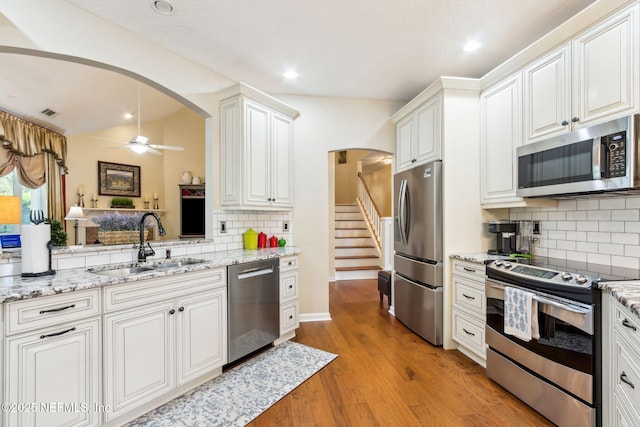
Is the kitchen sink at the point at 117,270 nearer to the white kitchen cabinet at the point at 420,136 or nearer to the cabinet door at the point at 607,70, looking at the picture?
the white kitchen cabinet at the point at 420,136

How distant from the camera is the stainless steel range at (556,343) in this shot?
1.56 m

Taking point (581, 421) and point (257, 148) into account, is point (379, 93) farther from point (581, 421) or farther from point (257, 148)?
point (581, 421)

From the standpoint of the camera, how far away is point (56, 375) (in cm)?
144

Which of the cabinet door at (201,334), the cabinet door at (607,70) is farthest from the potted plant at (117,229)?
the cabinet door at (607,70)

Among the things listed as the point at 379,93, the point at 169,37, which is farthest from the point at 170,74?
the point at 379,93

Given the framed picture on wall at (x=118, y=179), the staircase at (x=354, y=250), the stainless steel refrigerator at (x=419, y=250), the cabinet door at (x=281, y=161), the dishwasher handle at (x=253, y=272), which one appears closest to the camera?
the dishwasher handle at (x=253, y=272)

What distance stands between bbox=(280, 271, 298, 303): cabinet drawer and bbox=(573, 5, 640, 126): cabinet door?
269 cm

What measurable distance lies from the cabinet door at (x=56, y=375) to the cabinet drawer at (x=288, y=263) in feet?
5.21

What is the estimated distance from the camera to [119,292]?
169cm

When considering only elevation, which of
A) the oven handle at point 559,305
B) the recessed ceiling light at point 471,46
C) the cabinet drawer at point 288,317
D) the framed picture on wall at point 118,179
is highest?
the recessed ceiling light at point 471,46

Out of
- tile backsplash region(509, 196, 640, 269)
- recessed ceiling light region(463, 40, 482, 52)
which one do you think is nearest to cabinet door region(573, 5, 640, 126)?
tile backsplash region(509, 196, 640, 269)

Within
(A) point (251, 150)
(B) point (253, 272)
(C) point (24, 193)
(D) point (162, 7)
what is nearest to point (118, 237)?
(B) point (253, 272)

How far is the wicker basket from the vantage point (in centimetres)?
242

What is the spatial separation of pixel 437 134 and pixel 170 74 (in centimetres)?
265
